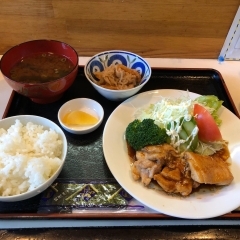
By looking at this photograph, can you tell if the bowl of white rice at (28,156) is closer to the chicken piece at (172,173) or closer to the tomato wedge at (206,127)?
the chicken piece at (172,173)

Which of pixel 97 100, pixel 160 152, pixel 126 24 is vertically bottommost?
pixel 97 100

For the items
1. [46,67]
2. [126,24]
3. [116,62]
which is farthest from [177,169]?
[126,24]

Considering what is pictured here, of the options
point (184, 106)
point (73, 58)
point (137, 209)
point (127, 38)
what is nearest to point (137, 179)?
point (137, 209)

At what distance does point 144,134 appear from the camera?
4.75 feet

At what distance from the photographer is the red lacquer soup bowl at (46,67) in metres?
1.50

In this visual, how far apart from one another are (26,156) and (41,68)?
63 cm

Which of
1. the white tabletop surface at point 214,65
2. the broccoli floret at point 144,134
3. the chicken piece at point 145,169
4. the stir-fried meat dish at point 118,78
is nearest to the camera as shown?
the chicken piece at point 145,169

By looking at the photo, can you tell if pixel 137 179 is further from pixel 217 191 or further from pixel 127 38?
pixel 127 38

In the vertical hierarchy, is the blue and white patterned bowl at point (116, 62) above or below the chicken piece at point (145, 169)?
above

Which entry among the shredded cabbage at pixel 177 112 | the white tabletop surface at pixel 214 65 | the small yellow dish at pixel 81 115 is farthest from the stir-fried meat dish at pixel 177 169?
the white tabletop surface at pixel 214 65

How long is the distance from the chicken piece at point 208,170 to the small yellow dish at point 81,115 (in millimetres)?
598

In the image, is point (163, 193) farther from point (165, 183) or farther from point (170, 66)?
point (170, 66)

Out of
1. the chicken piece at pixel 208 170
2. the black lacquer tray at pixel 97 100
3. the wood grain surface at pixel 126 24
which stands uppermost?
the wood grain surface at pixel 126 24

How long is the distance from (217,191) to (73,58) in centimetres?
117
